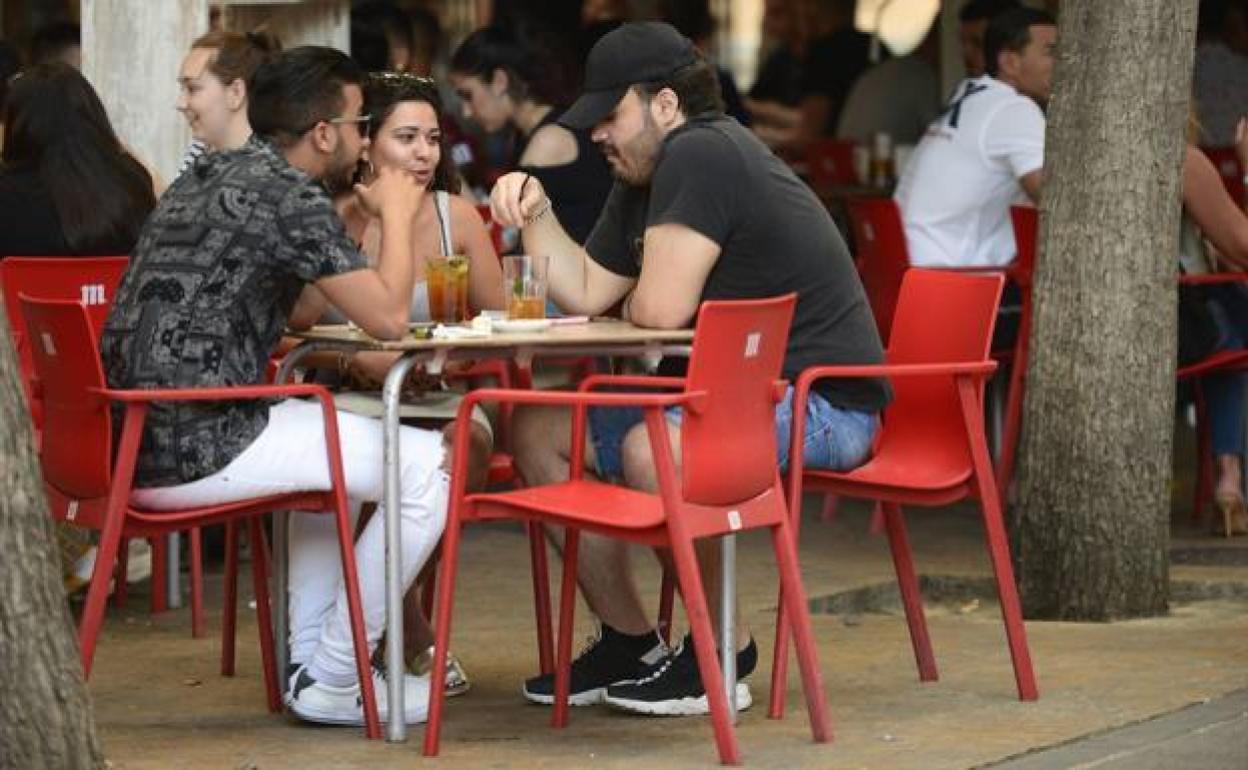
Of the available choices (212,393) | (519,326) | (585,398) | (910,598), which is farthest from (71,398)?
(910,598)

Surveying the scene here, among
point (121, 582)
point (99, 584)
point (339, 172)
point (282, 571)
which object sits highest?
point (339, 172)

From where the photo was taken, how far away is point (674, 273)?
6.04m

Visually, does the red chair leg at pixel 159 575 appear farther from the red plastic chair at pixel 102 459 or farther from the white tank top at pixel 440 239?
the red plastic chair at pixel 102 459

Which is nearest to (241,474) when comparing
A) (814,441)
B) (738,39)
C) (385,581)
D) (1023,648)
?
(385,581)

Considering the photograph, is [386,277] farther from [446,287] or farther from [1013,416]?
[1013,416]

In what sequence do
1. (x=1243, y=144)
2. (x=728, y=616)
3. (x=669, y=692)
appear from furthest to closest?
1. (x=1243, y=144)
2. (x=669, y=692)
3. (x=728, y=616)

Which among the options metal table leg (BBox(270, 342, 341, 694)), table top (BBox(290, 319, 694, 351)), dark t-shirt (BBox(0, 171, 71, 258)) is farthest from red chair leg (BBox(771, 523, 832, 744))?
dark t-shirt (BBox(0, 171, 71, 258))

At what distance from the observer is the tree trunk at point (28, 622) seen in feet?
15.4

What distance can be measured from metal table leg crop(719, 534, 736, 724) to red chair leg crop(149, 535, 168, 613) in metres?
2.27

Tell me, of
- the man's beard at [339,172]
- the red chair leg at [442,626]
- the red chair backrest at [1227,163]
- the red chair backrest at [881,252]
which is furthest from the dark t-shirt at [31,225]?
the red chair backrest at [1227,163]

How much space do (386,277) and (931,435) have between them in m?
1.29

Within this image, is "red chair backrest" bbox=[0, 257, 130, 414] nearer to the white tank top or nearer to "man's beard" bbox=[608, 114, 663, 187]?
the white tank top

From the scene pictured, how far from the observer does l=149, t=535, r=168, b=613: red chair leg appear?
25.3ft

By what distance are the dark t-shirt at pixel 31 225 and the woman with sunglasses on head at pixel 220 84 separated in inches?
20.1
